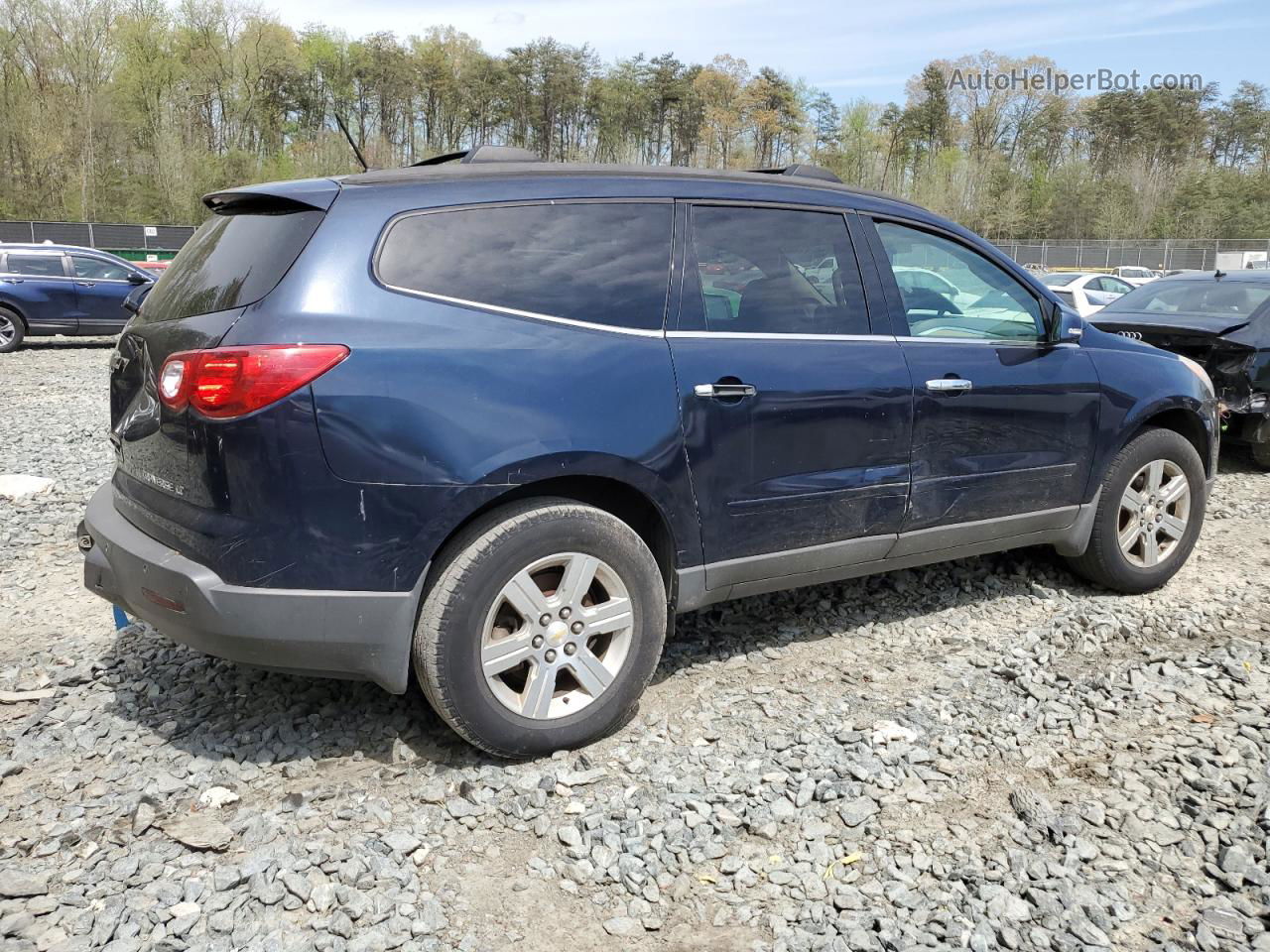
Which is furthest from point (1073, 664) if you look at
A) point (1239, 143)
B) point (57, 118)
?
point (1239, 143)

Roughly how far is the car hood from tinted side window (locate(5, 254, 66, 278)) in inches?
595

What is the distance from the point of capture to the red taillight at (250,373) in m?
2.94

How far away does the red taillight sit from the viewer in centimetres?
294

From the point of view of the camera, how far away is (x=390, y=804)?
321 centimetres

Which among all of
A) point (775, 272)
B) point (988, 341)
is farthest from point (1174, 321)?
point (775, 272)

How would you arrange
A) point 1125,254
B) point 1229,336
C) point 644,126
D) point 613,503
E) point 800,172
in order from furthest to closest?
1. point 644,126
2. point 1125,254
3. point 1229,336
4. point 800,172
5. point 613,503

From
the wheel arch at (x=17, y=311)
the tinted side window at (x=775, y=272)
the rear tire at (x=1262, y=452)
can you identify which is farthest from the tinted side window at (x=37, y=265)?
the rear tire at (x=1262, y=452)

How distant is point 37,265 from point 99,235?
821 inches

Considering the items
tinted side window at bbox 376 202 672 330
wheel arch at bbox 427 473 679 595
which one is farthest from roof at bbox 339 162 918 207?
wheel arch at bbox 427 473 679 595

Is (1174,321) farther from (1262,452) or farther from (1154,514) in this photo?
(1154,514)

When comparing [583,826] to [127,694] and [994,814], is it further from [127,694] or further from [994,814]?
[127,694]

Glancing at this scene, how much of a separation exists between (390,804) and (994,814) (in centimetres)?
183

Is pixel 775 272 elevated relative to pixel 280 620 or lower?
elevated

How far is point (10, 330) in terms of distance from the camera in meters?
16.3
